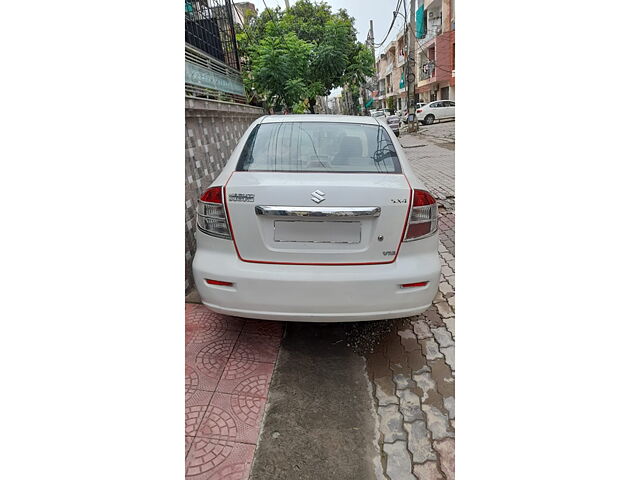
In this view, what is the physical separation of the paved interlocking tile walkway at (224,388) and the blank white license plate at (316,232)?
83 centimetres

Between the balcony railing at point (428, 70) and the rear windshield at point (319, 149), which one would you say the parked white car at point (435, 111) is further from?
the rear windshield at point (319, 149)

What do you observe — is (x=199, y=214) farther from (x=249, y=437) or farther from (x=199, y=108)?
(x=199, y=108)

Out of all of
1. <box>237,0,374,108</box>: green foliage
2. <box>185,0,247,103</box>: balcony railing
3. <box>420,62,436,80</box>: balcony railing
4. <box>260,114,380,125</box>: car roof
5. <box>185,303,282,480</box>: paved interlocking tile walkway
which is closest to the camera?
<box>185,303,282,480</box>: paved interlocking tile walkway

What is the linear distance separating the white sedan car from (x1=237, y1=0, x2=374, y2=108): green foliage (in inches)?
273

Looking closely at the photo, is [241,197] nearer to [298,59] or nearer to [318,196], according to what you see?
[318,196]

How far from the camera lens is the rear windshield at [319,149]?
2.30m

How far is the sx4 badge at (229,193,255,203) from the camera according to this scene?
1.96 metres

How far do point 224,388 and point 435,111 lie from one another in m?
22.5

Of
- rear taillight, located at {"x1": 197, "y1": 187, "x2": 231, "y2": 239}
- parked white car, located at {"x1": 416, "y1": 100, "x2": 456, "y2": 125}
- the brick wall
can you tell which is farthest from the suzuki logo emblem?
parked white car, located at {"x1": 416, "y1": 100, "x2": 456, "y2": 125}

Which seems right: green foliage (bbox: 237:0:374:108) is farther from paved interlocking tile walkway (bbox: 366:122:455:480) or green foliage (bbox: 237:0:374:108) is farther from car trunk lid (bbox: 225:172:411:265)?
car trunk lid (bbox: 225:172:411:265)

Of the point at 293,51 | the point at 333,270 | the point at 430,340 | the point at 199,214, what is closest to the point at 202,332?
the point at 199,214

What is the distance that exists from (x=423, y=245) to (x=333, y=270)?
545mm

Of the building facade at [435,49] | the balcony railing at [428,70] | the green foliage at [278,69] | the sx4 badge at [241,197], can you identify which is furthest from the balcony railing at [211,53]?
the balcony railing at [428,70]

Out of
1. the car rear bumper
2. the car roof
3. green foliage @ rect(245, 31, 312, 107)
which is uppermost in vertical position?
green foliage @ rect(245, 31, 312, 107)
